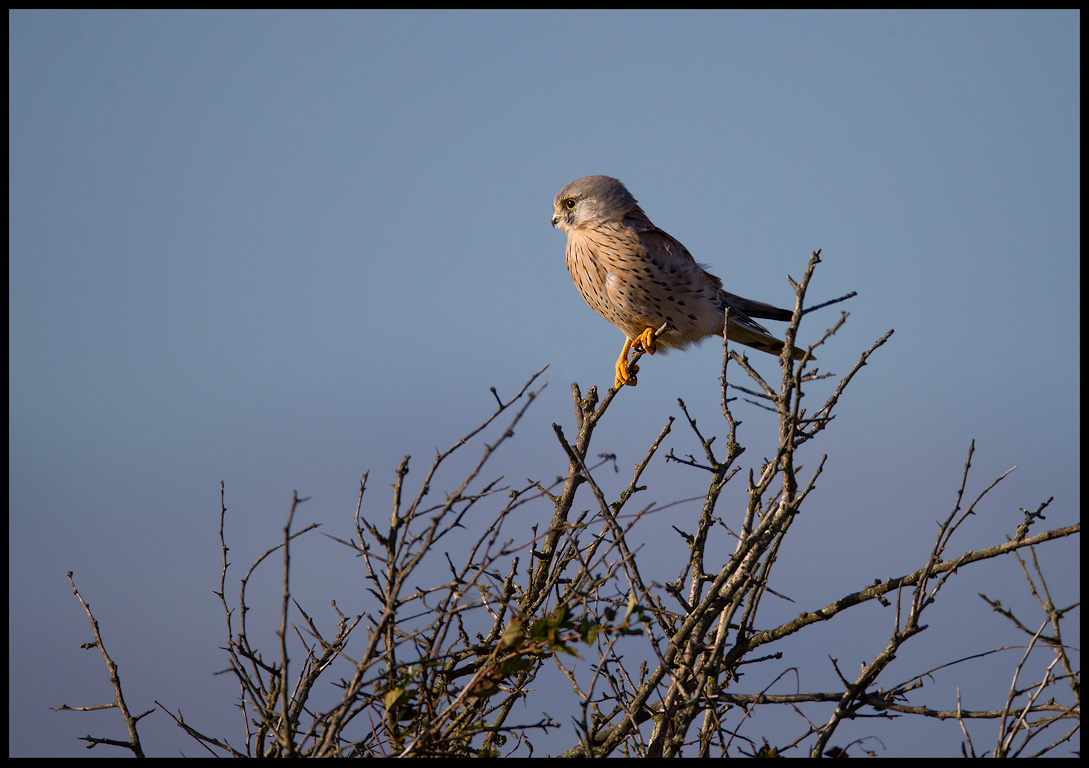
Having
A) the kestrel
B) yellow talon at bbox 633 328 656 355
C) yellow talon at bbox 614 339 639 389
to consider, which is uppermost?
the kestrel

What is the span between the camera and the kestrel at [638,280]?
4035 millimetres

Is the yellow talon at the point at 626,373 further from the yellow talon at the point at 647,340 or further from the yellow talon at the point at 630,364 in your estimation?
the yellow talon at the point at 647,340

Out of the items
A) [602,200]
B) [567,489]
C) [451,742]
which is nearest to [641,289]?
[602,200]

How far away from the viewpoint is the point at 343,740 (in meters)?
1.82

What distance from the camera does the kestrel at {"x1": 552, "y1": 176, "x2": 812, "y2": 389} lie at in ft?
13.2

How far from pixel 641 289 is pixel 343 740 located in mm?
2676

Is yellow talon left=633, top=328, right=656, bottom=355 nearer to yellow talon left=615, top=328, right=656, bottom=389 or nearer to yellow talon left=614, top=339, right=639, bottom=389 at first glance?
yellow talon left=615, top=328, right=656, bottom=389

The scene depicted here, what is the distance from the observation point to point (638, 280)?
4.01 m

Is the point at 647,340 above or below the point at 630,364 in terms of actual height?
above

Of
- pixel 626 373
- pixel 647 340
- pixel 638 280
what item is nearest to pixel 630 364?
pixel 626 373

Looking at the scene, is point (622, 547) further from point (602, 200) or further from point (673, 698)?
point (602, 200)

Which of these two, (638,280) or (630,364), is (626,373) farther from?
(638,280)

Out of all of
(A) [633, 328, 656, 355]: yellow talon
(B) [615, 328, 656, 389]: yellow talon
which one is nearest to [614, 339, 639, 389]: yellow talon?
(B) [615, 328, 656, 389]: yellow talon

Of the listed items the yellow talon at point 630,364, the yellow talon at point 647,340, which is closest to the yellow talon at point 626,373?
the yellow talon at point 630,364
